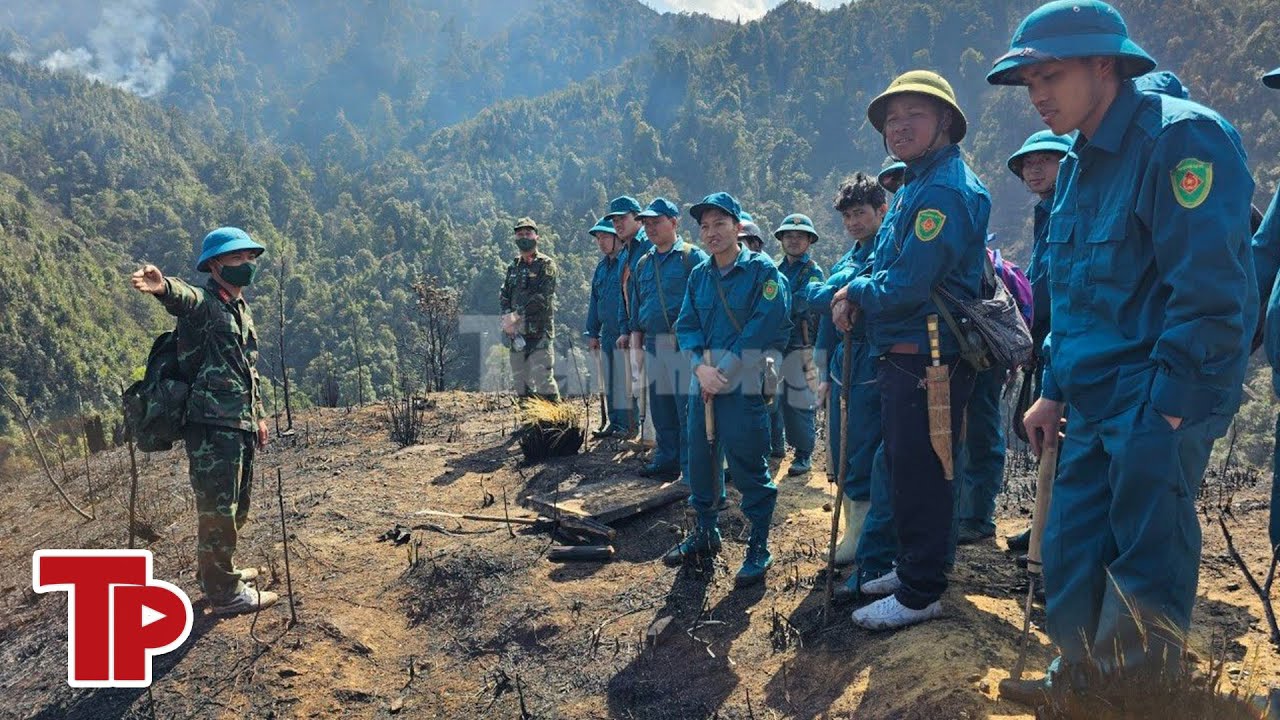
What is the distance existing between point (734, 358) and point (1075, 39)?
Result: 2109 millimetres

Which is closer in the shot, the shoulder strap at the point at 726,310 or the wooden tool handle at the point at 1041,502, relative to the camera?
the wooden tool handle at the point at 1041,502

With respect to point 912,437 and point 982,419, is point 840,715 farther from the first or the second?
point 982,419

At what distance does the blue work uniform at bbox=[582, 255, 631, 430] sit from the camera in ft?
23.7

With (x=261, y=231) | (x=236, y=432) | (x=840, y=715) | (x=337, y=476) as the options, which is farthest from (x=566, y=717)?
(x=261, y=231)

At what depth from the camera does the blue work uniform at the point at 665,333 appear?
5.82 meters

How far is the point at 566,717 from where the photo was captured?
322cm

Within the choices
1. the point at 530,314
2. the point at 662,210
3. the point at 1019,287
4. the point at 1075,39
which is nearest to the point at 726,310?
the point at 1019,287

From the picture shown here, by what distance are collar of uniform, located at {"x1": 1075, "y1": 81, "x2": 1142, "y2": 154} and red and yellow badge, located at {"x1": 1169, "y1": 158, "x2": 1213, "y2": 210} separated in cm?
18

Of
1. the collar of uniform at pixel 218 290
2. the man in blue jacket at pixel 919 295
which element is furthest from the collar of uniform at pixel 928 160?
the collar of uniform at pixel 218 290

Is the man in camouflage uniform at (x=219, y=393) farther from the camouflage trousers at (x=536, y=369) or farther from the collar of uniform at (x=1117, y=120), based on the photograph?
the camouflage trousers at (x=536, y=369)

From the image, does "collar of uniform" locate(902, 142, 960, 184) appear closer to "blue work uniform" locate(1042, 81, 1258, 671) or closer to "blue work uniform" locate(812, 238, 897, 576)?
"blue work uniform" locate(812, 238, 897, 576)

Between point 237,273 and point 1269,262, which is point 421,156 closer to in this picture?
point 237,273

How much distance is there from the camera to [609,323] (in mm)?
7480

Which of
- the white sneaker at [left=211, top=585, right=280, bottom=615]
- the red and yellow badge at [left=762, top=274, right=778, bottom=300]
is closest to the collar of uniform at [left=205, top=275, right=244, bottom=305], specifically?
the white sneaker at [left=211, top=585, right=280, bottom=615]
